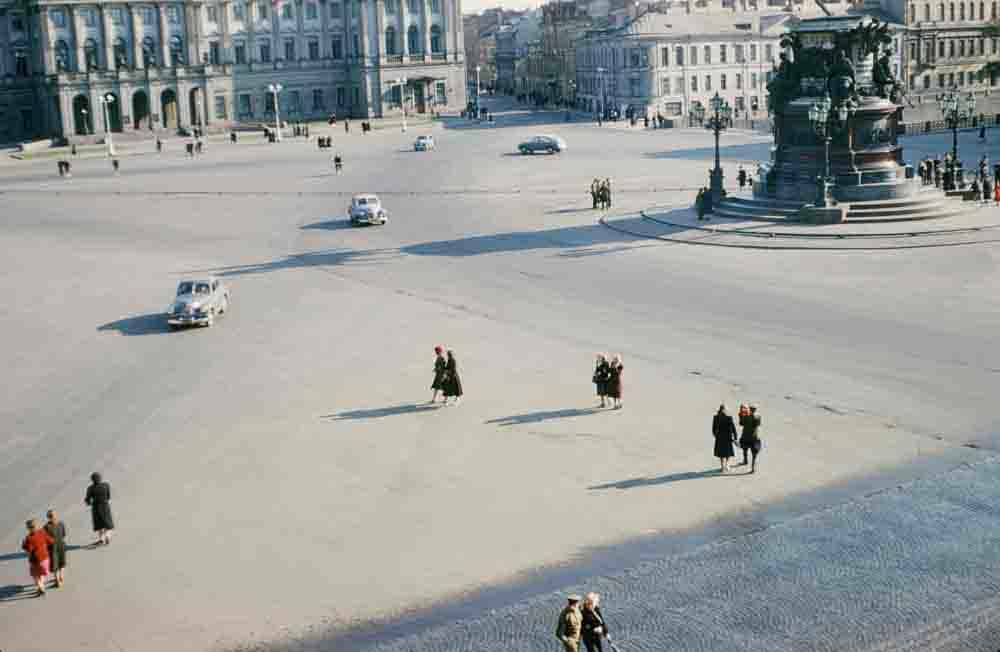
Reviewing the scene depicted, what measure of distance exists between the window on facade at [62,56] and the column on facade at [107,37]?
3.76 m

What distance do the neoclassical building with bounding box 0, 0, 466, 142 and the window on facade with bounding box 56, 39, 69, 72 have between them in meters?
0.10

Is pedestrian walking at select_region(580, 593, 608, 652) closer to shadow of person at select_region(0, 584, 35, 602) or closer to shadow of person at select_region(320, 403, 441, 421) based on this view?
shadow of person at select_region(0, 584, 35, 602)

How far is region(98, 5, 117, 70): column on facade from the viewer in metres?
128

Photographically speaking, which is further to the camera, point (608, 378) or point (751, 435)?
point (608, 378)

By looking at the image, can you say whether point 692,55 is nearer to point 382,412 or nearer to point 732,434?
point 382,412

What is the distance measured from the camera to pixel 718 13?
134 m

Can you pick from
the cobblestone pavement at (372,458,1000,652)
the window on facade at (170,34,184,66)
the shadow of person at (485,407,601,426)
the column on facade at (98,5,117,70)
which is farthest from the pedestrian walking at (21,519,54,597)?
the window on facade at (170,34,184,66)

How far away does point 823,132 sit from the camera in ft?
160

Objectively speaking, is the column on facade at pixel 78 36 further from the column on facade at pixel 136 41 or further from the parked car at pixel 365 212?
the parked car at pixel 365 212

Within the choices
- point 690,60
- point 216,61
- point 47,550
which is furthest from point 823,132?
point 216,61

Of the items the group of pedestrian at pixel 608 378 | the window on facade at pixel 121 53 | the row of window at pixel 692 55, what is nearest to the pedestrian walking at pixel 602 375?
the group of pedestrian at pixel 608 378

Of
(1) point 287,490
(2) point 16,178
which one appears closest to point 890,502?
(1) point 287,490

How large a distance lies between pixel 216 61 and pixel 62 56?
1589 cm

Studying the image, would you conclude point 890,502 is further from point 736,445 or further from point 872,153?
point 872,153
